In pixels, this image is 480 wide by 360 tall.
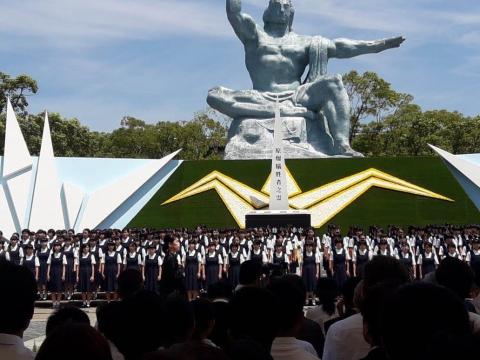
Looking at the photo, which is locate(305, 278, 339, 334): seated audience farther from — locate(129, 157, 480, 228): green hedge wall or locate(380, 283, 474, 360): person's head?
locate(129, 157, 480, 228): green hedge wall

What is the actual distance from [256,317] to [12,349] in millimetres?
994

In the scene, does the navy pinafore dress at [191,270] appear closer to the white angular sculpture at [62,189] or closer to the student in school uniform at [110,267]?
the student in school uniform at [110,267]

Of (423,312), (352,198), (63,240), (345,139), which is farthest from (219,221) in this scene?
(423,312)

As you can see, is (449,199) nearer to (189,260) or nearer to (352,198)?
(352,198)

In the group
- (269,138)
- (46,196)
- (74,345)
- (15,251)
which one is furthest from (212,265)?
(74,345)

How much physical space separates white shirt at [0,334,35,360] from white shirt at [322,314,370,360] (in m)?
1.44

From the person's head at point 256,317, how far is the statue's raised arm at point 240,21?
76.4ft

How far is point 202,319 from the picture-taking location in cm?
383

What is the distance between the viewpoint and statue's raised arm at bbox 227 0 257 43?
2572 cm

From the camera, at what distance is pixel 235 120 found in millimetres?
26078

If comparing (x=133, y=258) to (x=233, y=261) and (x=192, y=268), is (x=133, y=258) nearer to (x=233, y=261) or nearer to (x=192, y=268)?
(x=192, y=268)

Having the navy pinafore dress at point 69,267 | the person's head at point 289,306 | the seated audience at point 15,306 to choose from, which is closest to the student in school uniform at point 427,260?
the navy pinafore dress at point 69,267

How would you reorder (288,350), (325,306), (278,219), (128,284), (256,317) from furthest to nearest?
(278,219), (325,306), (128,284), (288,350), (256,317)

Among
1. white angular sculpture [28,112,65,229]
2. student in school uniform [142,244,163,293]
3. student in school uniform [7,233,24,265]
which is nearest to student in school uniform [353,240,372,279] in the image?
student in school uniform [142,244,163,293]
